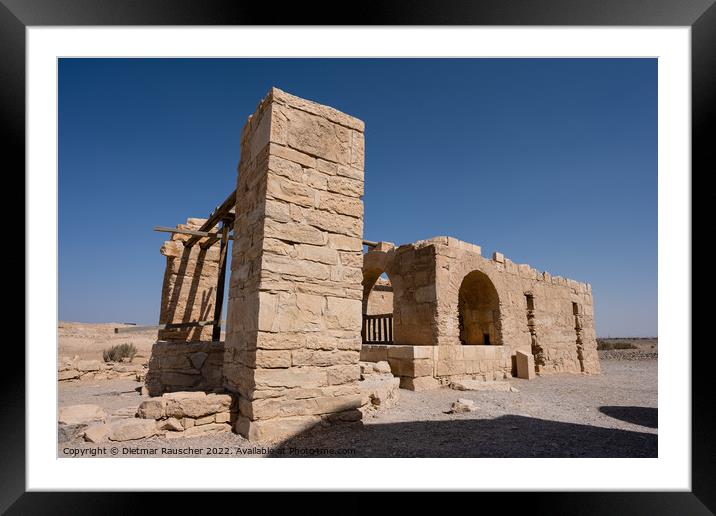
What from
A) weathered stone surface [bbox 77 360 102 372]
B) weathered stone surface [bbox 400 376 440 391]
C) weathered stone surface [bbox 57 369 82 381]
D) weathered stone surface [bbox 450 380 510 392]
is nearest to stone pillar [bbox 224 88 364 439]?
weathered stone surface [bbox 400 376 440 391]

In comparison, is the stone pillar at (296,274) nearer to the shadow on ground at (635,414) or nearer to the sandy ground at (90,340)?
the shadow on ground at (635,414)

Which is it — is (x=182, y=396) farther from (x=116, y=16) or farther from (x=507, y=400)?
(x=507, y=400)

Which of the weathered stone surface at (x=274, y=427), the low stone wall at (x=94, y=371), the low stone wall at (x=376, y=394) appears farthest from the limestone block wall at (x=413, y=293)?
the low stone wall at (x=94, y=371)

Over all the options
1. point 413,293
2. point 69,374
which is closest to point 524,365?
point 413,293

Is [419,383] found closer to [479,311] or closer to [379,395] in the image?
[379,395]

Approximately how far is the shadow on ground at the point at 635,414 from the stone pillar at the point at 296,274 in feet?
11.7

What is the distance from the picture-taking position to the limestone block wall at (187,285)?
8.32 m

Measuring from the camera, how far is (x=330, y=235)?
13.0 ft

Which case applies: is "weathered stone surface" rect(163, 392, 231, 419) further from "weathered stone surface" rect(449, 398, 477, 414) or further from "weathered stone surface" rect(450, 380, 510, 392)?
"weathered stone surface" rect(450, 380, 510, 392)

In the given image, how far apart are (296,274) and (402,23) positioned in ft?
7.23
